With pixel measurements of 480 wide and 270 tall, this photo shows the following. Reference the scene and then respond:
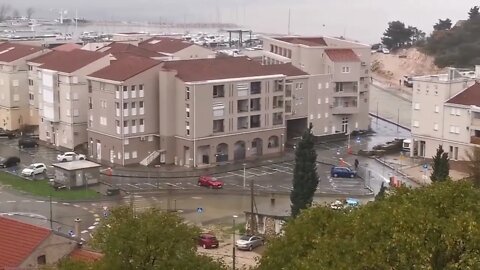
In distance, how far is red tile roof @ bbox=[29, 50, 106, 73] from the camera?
20.1 metres

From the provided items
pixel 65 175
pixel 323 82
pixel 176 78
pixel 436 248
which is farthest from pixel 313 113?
pixel 436 248

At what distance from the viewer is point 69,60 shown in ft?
67.5

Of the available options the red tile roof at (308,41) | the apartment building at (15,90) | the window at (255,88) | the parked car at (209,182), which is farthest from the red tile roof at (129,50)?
the parked car at (209,182)

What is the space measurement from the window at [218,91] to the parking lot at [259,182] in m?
1.78

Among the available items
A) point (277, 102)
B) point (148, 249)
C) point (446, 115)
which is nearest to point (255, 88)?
point (277, 102)

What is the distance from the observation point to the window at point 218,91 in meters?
18.5

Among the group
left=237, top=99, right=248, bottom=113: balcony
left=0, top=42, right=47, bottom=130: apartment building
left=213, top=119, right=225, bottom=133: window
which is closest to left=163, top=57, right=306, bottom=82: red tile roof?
left=237, top=99, right=248, bottom=113: balcony

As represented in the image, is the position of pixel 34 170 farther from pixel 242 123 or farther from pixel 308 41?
pixel 308 41

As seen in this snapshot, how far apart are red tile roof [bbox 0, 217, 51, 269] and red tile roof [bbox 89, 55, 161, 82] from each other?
8124 millimetres

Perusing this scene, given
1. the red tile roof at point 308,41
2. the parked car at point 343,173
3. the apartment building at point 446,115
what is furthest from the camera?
the red tile roof at point 308,41

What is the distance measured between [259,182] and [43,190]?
13.8 ft

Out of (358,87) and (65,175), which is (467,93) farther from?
(65,175)

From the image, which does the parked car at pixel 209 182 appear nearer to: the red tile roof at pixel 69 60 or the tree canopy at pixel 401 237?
the red tile roof at pixel 69 60

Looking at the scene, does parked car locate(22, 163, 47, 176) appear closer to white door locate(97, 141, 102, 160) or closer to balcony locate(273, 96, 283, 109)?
white door locate(97, 141, 102, 160)
